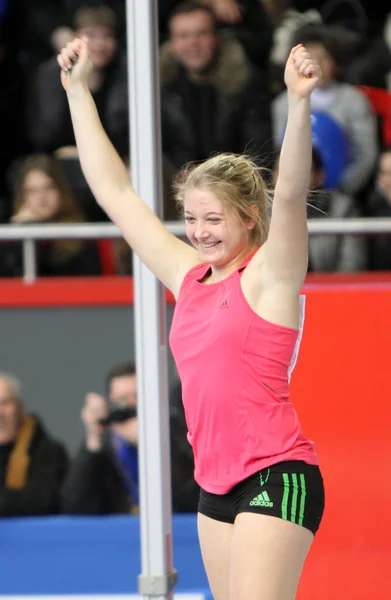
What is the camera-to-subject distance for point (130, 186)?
10.7 ft

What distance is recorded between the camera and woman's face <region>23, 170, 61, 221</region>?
535 cm

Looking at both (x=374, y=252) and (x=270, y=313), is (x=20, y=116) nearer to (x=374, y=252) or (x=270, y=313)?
(x=374, y=252)

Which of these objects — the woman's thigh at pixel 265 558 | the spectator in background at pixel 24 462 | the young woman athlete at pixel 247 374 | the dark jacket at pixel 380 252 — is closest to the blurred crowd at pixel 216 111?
the dark jacket at pixel 380 252

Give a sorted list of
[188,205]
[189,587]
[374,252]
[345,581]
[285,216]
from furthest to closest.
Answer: [374,252] → [189,587] → [345,581] → [188,205] → [285,216]

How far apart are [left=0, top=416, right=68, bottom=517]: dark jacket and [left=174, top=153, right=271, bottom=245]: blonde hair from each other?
1.85m

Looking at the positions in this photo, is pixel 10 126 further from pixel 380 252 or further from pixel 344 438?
pixel 344 438

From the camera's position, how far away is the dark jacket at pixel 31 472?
4559 millimetres

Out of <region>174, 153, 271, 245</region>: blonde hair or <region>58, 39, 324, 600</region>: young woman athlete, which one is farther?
<region>174, 153, 271, 245</region>: blonde hair

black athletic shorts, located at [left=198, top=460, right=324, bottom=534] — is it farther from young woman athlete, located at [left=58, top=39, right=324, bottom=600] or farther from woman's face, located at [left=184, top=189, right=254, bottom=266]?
woman's face, located at [left=184, top=189, right=254, bottom=266]

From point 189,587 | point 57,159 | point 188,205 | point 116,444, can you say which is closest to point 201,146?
point 57,159

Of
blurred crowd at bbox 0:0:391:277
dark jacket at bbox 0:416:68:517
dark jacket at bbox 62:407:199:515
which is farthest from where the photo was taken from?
blurred crowd at bbox 0:0:391:277

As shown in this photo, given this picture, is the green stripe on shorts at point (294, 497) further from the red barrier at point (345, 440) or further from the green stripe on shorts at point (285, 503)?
the red barrier at point (345, 440)

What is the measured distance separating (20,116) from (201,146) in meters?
0.98

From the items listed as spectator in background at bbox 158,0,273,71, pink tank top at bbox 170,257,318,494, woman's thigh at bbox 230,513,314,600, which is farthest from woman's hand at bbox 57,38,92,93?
spectator in background at bbox 158,0,273,71
